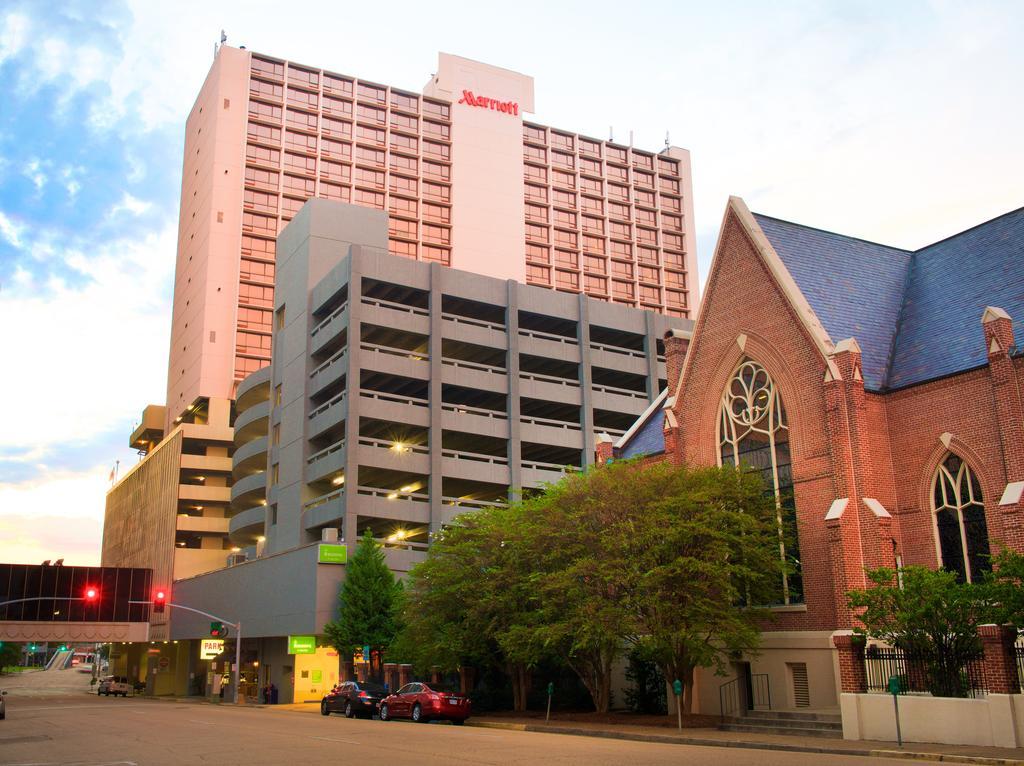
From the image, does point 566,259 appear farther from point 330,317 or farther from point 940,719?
point 940,719

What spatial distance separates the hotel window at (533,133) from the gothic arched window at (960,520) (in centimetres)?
9002

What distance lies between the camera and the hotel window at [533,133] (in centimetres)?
11394

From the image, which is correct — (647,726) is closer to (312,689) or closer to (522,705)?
(522,705)

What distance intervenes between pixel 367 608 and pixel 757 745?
3097cm

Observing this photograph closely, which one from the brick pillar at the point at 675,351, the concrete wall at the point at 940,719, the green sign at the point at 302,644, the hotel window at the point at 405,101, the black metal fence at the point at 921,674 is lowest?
the concrete wall at the point at 940,719

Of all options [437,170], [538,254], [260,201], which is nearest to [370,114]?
[437,170]

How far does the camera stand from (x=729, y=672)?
3253cm

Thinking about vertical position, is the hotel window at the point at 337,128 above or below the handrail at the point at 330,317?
above

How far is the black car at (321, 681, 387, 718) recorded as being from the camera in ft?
125

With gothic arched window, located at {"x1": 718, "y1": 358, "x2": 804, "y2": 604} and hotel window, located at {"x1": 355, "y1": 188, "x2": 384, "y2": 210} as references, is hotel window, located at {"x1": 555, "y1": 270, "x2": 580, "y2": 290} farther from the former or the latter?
gothic arched window, located at {"x1": 718, "y1": 358, "x2": 804, "y2": 604}

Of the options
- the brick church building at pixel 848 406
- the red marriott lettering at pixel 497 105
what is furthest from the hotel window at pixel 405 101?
the brick church building at pixel 848 406

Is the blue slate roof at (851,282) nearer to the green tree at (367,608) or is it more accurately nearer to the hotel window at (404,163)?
the green tree at (367,608)

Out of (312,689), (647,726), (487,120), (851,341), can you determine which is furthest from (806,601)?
(487,120)

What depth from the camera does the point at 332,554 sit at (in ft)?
182
